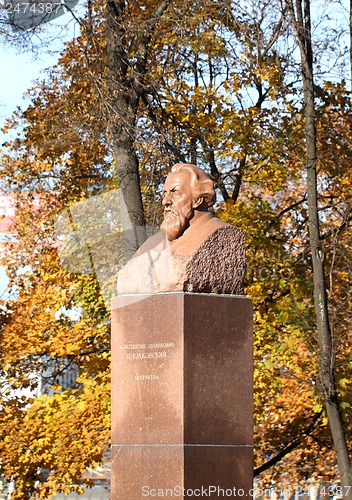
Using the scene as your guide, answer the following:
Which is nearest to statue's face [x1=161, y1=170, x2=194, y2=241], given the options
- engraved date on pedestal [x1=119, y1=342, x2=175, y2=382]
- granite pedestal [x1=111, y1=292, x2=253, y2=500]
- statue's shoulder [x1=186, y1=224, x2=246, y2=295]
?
statue's shoulder [x1=186, y1=224, x2=246, y2=295]

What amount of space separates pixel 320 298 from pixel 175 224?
4.72 m

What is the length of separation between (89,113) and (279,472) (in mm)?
6576

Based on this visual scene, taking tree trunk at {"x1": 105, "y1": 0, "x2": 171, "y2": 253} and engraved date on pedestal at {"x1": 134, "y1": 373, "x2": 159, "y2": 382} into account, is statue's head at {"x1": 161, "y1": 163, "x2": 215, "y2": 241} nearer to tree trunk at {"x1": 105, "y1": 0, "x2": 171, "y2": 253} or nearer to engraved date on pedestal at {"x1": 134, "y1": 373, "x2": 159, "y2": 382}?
engraved date on pedestal at {"x1": 134, "y1": 373, "x2": 159, "y2": 382}

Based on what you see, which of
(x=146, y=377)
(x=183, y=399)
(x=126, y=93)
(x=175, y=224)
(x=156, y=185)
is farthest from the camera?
(x=156, y=185)

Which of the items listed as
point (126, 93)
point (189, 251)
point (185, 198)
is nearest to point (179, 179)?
point (185, 198)

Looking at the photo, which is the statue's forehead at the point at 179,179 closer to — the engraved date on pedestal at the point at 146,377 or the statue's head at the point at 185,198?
the statue's head at the point at 185,198

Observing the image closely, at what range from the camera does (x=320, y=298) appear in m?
12.1

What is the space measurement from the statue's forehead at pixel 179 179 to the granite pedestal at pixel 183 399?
0.96 meters

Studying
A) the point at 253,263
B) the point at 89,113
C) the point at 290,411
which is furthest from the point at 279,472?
the point at 89,113

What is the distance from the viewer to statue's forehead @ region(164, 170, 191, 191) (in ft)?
25.8

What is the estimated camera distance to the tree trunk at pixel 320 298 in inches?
470

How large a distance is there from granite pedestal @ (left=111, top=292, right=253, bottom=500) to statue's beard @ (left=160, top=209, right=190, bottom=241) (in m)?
0.60

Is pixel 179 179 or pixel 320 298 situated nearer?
pixel 179 179

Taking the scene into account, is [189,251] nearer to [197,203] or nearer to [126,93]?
[197,203]
